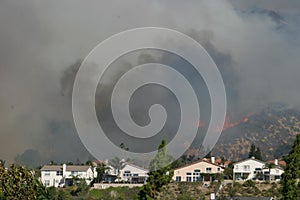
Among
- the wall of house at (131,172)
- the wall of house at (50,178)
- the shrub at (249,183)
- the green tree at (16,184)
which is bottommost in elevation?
the green tree at (16,184)

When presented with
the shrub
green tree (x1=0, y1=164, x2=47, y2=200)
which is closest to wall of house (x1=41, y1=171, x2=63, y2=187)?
the shrub

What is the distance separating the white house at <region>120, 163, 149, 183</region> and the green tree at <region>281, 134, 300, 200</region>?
64326 millimetres

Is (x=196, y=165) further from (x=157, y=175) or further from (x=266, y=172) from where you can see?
(x=157, y=175)

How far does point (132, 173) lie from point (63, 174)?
1351cm

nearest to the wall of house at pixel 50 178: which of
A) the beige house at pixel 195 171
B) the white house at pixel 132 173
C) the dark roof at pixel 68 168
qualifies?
the dark roof at pixel 68 168

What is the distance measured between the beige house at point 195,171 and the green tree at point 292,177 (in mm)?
58753

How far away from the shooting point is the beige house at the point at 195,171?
122 meters

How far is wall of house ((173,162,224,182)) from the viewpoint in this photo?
401 feet

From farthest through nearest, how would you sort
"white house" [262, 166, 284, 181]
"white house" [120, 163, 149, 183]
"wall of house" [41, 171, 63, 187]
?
1. "wall of house" [41, 171, 63, 187]
2. "white house" [120, 163, 149, 183]
3. "white house" [262, 166, 284, 181]

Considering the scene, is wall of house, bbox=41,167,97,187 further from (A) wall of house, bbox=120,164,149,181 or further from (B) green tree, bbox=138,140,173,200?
(B) green tree, bbox=138,140,173,200

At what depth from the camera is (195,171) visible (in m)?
123

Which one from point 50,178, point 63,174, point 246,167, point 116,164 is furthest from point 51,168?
point 246,167

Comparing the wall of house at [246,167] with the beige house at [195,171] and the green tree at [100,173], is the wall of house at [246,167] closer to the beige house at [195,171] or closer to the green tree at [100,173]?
the beige house at [195,171]

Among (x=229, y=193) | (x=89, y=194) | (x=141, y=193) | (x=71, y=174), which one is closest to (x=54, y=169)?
(x=71, y=174)
